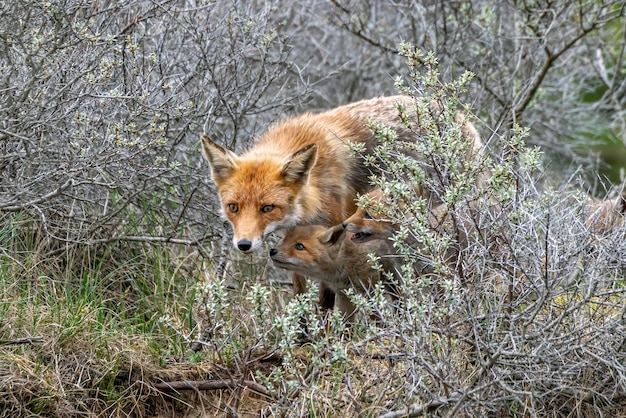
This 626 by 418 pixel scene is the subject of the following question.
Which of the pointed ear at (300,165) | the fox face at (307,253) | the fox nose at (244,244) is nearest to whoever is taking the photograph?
the fox nose at (244,244)

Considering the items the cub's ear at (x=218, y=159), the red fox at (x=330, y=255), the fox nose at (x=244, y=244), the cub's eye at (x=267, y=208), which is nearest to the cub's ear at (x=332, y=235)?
the red fox at (x=330, y=255)

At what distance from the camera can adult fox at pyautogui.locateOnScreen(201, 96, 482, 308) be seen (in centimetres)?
711

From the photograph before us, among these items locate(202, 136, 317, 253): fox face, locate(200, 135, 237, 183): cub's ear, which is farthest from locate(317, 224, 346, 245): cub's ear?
locate(200, 135, 237, 183): cub's ear

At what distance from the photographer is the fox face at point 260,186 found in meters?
7.10

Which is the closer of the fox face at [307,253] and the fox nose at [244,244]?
the fox nose at [244,244]

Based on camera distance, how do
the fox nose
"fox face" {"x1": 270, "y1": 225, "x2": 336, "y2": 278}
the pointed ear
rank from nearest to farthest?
the fox nose
"fox face" {"x1": 270, "y1": 225, "x2": 336, "y2": 278}
the pointed ear

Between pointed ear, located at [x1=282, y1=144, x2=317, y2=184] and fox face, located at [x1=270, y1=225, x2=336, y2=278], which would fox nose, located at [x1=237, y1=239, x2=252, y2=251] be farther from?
pointed ear, located at [x1=282, y1=144, x2=317, y2=184]

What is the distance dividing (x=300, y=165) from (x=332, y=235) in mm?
566

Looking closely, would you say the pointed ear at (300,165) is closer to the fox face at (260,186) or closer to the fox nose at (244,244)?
the fox face at (260,186)

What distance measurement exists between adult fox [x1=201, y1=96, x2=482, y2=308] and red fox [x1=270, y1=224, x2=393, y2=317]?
203mm

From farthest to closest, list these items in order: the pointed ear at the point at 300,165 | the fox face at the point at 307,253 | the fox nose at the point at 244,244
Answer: the pointed ear at the point at 300,165 → the fox face at the point at 307,253 → the fox nose at the point at 244,244

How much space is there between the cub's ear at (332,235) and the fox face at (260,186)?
0.30 meters

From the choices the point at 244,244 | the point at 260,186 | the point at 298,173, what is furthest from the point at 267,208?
the point at 244,244

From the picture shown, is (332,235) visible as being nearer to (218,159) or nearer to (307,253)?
(307,253)
